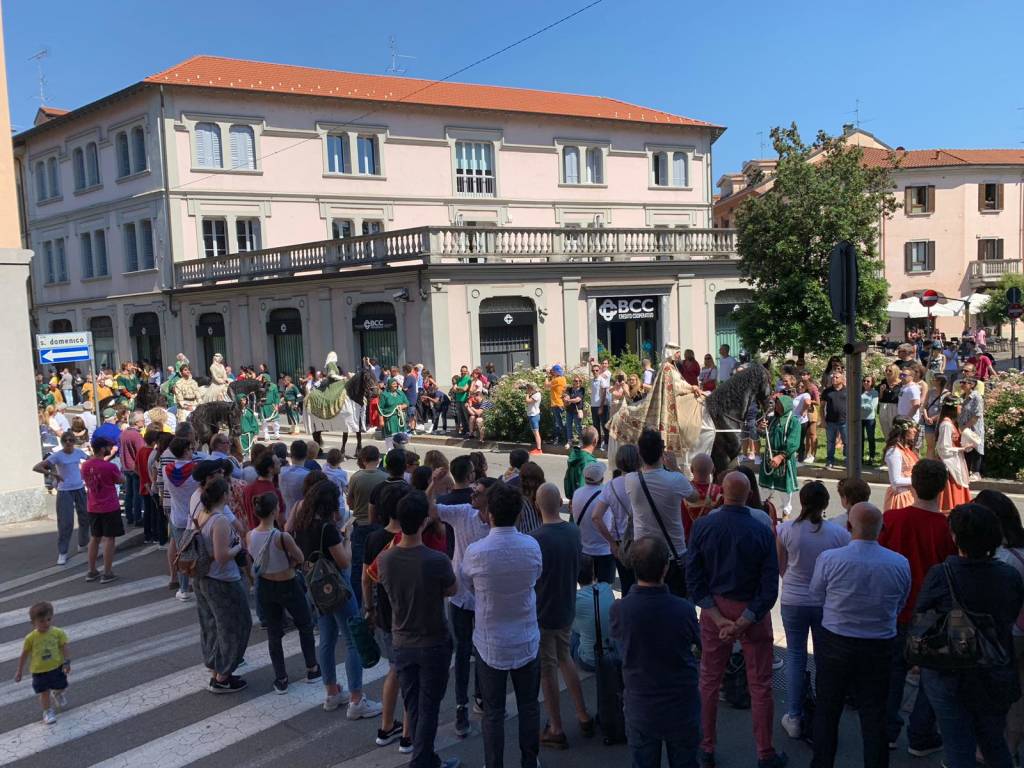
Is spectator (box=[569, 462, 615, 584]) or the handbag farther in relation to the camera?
spectator (box=[569, 462, 615, 584])

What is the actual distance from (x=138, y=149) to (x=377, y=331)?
50.2 ft

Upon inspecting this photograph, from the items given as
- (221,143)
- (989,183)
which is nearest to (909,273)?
(989,183)

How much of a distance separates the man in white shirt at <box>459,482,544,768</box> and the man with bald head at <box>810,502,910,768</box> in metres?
1.61

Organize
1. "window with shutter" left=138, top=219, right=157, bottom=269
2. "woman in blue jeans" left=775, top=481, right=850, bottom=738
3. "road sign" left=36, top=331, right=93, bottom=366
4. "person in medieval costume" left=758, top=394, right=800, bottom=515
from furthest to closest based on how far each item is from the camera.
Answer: "window with shutter" left=138, top=219, right=157, bottom=269
"road sign" left=36, top=331, right=93, bottom=366
"person in medieval costume" left=758, top=394, right=800, bottom=515
"woman in blue jeans" left=775, top=481, right=850, bottom=738

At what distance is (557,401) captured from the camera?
1877 centimetres

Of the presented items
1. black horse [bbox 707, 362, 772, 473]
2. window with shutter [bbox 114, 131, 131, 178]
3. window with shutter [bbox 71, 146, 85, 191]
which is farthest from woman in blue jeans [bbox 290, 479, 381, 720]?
window with shutter [bbox 71, 146, 85, 191]

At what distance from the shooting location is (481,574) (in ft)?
16.5

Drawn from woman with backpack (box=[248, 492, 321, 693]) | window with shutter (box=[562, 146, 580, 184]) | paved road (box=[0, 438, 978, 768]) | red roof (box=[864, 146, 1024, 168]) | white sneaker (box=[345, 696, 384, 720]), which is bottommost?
paved road (box=[0, 438, 978, 768])

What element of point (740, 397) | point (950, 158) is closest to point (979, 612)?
point (740, 397)

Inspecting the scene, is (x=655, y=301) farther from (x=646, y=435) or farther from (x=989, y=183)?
(x=989, y=183)

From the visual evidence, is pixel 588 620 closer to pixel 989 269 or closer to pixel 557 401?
pixel 557 401

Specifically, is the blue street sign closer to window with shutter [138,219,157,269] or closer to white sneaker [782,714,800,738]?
white sneaker [782,714,800,738]

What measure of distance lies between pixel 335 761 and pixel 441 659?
3.95 feet

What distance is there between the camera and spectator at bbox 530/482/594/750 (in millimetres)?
5605
